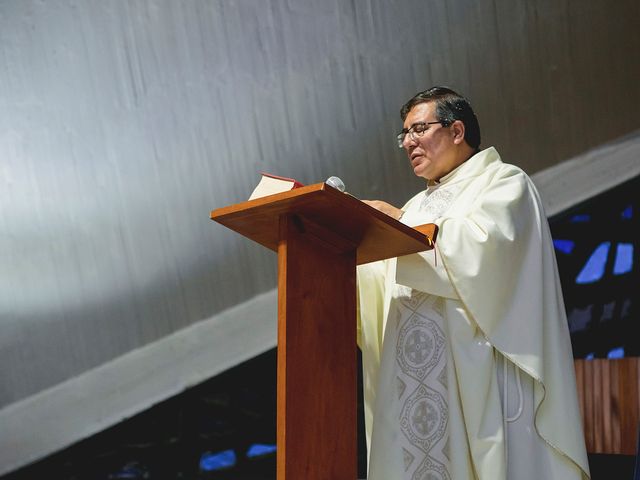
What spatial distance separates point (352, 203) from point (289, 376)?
0.44 meters

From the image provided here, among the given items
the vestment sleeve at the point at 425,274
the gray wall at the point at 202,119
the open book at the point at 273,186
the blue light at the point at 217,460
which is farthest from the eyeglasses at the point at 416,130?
the blue light at the point at 217,460

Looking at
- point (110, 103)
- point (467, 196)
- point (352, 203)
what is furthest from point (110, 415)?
point (352, 203)

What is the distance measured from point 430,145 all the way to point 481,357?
726mm

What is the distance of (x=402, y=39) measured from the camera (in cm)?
471

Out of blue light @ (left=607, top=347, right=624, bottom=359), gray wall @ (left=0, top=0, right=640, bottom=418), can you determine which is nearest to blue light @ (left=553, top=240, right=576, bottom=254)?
gray wall @ (left=0, top=0, right=640, bottom=418)

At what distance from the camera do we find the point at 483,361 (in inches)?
97.3

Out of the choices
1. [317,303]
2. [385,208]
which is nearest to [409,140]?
[385,208]

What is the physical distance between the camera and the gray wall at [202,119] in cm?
469

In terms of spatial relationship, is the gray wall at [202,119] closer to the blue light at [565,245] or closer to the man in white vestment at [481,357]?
the blue light at [565,245]

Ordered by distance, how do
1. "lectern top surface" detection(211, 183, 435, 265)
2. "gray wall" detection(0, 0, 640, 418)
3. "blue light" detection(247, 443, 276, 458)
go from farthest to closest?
"blue light" detection(247, 443, 276, 458)
"gray wall" detection(0, 0, 640, 418)
"lectern top surface" detection(211, 183, 435, 265)

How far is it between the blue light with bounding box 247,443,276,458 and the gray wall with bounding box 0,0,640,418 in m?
0.78

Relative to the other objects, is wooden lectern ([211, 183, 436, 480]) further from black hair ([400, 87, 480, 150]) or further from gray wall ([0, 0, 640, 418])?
gray wall ([0, 0, 640, 418])

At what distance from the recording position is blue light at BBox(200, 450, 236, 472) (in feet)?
16.0

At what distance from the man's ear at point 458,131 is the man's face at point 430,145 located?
0.03ft
